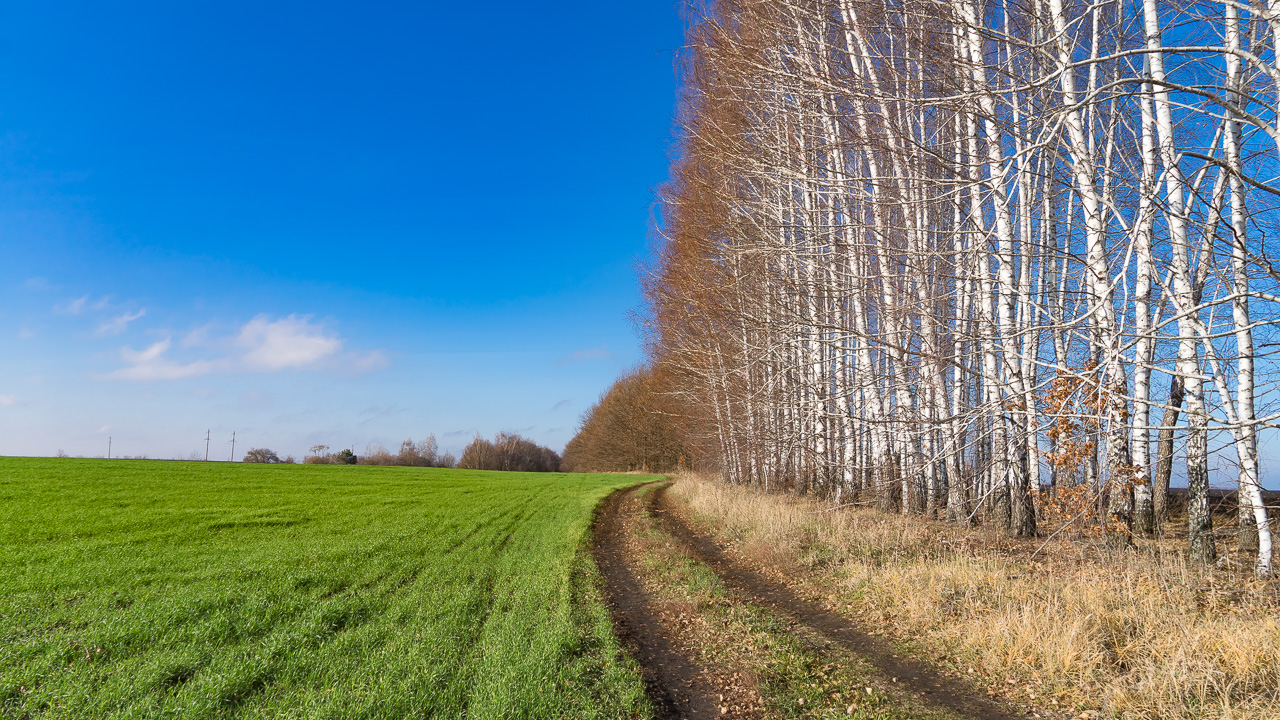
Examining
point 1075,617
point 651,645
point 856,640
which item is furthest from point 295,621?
point 1075,617

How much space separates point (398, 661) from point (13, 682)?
2.58 meters

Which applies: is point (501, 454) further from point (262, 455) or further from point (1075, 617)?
point (1075, 617)

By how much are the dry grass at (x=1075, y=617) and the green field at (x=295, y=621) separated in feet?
9.81

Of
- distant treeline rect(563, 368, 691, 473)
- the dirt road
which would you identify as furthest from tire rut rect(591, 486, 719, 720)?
distant treeline rect(563, 368, 691, 473)

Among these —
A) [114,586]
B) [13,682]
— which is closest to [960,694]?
[13,682]

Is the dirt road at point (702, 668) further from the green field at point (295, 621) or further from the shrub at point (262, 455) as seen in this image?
the shrub at point (262, 455)

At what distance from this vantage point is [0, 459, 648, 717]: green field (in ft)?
13.3

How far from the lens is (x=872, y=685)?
4531mm

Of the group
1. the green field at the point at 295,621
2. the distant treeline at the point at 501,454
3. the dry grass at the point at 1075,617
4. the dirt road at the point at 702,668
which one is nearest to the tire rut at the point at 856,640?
the dirt road at the point at 702,668

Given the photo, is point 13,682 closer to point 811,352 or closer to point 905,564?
point 905,564

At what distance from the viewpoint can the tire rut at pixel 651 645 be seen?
4.30m

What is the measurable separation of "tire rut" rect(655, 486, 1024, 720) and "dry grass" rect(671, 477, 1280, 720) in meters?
0.27

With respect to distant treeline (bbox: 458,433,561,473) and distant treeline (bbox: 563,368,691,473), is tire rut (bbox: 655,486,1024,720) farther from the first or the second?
distant treeline (bbox: 458,433,561,473)

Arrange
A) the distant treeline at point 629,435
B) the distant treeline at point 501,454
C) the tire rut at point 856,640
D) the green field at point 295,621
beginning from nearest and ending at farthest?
the green field at point 295,621, the tire rut at point 856,640, the distant treeline at point 629,435, the distant treeline at point 501,454
